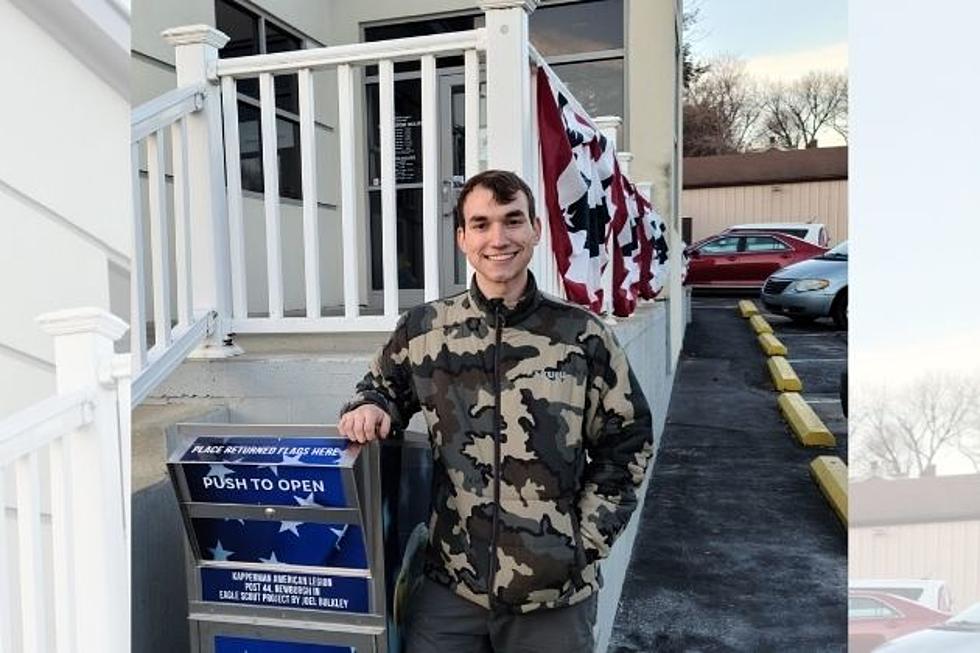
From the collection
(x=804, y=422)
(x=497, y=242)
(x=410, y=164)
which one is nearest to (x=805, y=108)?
(x=497, y=242)

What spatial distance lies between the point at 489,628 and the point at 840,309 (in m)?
1.09

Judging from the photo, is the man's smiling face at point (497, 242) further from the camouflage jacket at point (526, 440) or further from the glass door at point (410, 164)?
the glass door at point (410, 164)

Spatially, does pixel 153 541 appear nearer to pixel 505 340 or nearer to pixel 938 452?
pixel 505 340

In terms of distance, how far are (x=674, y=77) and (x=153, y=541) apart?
5.14 metres

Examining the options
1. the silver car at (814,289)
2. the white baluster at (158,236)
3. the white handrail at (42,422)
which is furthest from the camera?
the white baluster at (158,236)

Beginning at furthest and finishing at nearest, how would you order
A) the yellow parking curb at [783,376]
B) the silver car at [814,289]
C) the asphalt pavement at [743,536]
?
the yellow parking curb at [783,376] → the asphalt pavement at [743,536] → the silver car at [814,289]

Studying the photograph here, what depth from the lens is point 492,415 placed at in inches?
55.8

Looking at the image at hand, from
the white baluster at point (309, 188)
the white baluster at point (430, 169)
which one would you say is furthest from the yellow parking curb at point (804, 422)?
the white baluster at point (309, 188)

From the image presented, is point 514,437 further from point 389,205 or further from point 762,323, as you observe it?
point 762,323

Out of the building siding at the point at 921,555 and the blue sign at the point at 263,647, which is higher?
the building siding at the point at 921,555

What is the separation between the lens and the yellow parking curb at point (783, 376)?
5509mm

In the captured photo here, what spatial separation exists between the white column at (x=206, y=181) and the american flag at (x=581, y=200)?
990 millimetres

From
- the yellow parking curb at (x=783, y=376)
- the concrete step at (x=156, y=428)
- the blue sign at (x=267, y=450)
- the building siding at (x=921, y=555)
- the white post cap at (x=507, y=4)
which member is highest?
the white post cap at (x=507, y=4)

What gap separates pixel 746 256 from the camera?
11.9 ft
